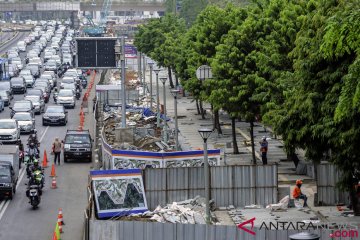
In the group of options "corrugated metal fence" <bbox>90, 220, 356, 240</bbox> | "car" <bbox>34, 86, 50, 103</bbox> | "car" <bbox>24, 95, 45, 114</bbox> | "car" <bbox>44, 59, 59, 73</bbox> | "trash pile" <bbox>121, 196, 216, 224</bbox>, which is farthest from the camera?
"car" <bbox>44, 59, 59, 73</bbox>

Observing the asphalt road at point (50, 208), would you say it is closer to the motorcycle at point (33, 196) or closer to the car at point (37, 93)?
the motorcycle at point (33, 196)

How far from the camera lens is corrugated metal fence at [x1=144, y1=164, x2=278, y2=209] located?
33594 millimetres

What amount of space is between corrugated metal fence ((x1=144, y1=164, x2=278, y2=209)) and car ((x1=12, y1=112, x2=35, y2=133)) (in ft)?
84.9

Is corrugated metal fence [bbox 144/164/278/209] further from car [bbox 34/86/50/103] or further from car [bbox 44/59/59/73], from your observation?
car [bbox 44/59/59/73]

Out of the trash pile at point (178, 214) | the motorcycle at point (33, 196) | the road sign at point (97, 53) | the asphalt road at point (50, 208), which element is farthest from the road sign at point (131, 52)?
the trash pile at point (178, 214)

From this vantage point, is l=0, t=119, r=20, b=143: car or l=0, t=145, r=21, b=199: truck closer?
l=0, t=145, r=21, b=199: truck

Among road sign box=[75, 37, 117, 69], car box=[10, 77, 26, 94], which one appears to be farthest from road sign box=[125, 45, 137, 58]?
road sign box=[75, 37, 117, 69]

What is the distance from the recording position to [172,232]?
26.1 meters

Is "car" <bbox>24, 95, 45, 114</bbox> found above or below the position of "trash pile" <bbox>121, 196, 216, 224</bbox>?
above

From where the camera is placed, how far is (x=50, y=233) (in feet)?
106

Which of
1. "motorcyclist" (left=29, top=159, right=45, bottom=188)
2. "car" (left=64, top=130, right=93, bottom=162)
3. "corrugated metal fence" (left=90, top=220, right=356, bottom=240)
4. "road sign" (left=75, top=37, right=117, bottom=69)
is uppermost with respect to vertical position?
"road sign" (left=75, top=37, right=117, bottom=69)

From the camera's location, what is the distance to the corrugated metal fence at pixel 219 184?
3359 cm

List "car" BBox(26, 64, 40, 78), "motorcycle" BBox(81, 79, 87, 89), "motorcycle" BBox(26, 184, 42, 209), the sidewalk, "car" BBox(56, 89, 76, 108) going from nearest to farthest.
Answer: "motorcycle" BBox(26, 184, 42, 209)
the sidewalk
"car" BBox(56, 89, 76, 108)
"motorcycle" BBox(81, 79, 87, 89)
"car" BBox(26, 64, 40, 78)

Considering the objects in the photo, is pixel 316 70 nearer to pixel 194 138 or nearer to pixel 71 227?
pixel 71 227
